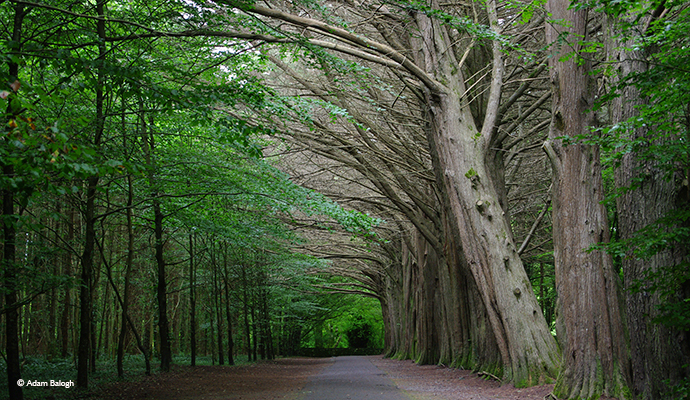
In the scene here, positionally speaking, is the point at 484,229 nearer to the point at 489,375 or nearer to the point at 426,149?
the point at 489,375

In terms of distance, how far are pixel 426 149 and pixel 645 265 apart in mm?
8991

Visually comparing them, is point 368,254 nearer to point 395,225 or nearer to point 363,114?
point 395,225

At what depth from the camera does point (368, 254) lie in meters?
29.0

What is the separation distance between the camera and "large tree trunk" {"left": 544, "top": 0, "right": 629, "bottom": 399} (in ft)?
22.8

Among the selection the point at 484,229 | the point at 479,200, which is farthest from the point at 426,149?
the point at 484,229

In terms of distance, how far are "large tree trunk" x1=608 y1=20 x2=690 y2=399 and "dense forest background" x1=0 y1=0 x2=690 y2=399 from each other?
0.08ft

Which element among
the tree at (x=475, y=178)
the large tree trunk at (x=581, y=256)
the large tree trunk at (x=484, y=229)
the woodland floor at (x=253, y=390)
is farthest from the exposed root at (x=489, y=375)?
the large tree trunk at (x=581, y=256)

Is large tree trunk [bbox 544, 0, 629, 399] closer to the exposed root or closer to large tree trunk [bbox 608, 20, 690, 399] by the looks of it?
large tree trunk [bbox 608, 20, 690, 399]

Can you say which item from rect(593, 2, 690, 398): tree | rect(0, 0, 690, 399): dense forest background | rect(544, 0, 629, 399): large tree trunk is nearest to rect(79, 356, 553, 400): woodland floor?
rect(0, 0, 690, 399): dense forest background

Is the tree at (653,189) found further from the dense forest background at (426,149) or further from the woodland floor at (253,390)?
the woodland floor at (253,390)

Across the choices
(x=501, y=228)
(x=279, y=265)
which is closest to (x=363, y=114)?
(x=501, y=228)

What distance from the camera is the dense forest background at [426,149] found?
5.28 metres

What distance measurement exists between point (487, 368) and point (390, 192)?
5.07 metres

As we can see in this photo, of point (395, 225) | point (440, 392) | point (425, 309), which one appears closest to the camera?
point (440, 392)
